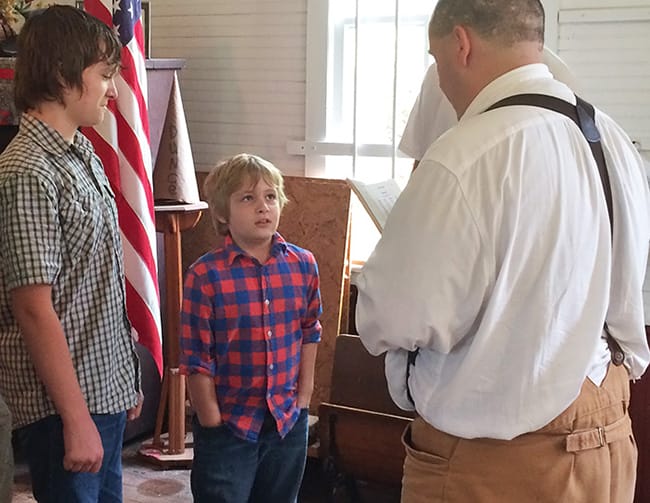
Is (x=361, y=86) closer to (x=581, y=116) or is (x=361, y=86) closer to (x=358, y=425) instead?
(x=358, y=425)

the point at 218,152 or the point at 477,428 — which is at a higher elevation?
the point at 218,152

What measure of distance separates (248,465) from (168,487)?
4.42ft

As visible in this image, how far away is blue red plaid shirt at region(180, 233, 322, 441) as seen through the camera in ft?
7.20

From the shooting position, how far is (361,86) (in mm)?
3734

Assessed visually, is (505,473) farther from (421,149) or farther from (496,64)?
(421,149)

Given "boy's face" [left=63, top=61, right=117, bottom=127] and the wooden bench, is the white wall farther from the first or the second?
"boy's face" [left=63, top=61, right=117, bottom=127]

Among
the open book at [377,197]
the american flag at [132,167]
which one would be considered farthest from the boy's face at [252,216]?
the american flag at [132,167]

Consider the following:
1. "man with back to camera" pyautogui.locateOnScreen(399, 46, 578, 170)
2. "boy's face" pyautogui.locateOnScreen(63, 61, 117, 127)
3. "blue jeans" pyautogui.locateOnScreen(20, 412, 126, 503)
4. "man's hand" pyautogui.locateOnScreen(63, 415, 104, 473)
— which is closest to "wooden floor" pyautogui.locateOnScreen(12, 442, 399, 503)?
"man with back to camera" pyautogui.locateOnScreen(399, 46, 578, 170)

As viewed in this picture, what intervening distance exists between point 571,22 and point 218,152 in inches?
65.7

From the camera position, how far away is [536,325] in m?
1.45

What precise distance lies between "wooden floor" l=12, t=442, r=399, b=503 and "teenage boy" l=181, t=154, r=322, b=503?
3.33ft

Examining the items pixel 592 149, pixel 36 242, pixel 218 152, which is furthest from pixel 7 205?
pixel 218 152

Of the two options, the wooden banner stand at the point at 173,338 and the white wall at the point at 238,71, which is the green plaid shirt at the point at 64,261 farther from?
the white wall at the point at 238,71

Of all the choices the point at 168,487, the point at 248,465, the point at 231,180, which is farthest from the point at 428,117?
the point at 168,487
